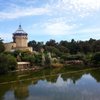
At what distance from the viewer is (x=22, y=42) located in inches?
2596

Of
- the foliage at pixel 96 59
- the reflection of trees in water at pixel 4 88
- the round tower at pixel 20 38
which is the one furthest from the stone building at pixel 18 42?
the reflection of trees in water at pixel 4 88

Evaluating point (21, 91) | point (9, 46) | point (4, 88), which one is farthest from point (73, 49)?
point (21, 91)

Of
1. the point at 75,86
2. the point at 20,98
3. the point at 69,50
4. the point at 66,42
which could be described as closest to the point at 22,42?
the point at 69,50

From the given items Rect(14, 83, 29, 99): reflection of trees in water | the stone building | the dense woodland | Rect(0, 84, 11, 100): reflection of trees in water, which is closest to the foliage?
the dense woodland

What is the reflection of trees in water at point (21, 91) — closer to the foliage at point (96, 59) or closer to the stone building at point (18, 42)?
the foliage at point (96, 59)

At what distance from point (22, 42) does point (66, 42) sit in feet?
83.1

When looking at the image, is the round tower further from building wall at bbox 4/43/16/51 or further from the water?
the water

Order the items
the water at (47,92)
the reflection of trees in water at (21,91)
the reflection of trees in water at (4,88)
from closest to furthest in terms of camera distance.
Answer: the water at (47,92), the reflection of trees in water at (21,91), the reflection of trees in water at (4,88)

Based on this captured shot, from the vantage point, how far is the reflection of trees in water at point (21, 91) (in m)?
22.7

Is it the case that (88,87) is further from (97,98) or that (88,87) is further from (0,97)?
(0,97)

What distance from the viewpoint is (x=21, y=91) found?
24.8 metres

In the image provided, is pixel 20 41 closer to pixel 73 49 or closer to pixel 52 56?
pixel 52 56

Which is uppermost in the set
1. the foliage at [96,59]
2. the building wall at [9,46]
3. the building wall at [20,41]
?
the building wall at [20,41]

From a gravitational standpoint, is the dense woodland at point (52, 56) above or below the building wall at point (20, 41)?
below
